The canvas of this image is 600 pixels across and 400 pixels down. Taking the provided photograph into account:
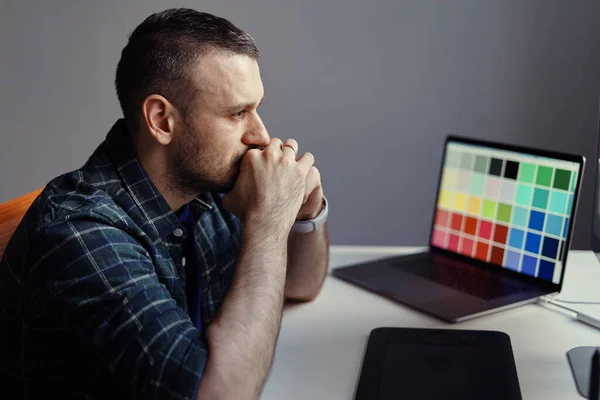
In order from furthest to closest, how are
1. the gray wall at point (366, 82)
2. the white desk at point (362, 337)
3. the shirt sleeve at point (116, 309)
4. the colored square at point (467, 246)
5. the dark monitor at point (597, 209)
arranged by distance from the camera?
the gray wall at point (366, 82), the colored square at point (467, 246), the dark monitor at point (597, 209), the white desk at point (362, 337), the shirt sleeve at point (116, 309)

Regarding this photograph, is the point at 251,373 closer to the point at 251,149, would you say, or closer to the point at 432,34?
the point at 251,149

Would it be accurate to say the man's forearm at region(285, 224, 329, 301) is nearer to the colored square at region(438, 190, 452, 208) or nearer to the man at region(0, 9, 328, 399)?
the man at region(0, 9, 328, 399)

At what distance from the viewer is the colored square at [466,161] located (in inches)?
67.6

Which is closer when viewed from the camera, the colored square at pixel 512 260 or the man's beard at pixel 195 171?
the man's beard at pixel 195 171

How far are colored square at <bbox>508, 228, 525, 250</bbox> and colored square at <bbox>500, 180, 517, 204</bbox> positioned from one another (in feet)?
0.20

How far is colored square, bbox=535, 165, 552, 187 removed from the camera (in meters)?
1.57

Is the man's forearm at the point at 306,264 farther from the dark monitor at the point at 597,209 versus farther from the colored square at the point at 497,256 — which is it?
the dark monitor at the point at 597,209

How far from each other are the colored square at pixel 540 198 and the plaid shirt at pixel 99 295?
27.8 inches

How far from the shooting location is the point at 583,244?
291 centimetres

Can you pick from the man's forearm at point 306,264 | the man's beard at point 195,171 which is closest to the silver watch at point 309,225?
the man's forearm at point 306,264

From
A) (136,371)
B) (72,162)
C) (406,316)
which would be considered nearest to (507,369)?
(406,316)

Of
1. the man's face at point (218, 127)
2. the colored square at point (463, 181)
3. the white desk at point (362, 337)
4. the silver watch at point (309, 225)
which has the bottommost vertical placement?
the white desk at point (362, 337)

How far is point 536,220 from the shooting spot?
158 centimetres

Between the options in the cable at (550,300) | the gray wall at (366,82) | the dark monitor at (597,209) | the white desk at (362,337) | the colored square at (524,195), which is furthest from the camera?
the gray wall at (366,82)
